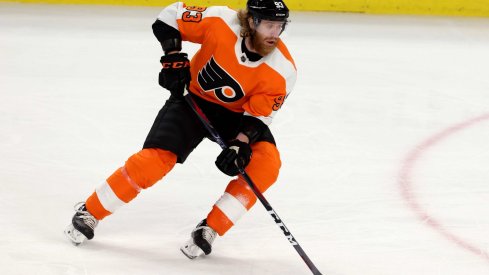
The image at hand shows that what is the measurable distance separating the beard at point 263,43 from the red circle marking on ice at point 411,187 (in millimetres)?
1073

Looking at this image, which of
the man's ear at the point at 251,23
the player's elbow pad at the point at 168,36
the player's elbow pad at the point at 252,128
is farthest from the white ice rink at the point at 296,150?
the man's ear at the point at 251,23

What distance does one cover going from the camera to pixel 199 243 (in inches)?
133

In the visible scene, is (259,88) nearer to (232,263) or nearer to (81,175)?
(232,263)

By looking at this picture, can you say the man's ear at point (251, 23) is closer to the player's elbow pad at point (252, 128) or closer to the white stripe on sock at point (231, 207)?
the player's elbow pad at point (252, 128)

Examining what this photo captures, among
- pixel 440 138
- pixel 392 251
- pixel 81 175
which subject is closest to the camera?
pixel 392 251

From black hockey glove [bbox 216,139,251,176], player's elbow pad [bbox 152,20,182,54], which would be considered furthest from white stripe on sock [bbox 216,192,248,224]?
player's elbow pad [bbox 152,20,182,54]

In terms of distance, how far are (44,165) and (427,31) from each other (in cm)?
315

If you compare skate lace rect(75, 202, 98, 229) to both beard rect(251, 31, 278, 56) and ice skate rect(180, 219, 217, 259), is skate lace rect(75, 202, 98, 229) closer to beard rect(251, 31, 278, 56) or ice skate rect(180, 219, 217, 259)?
ice skate rect(180, 219, 217, 259)

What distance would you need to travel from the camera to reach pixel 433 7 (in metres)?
6.50

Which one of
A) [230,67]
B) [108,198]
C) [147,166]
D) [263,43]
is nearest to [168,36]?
[230,67]

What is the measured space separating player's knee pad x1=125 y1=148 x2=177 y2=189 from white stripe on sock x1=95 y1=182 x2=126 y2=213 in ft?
0.36

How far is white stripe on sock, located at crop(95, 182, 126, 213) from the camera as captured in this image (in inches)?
133

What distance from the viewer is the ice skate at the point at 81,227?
3.42m

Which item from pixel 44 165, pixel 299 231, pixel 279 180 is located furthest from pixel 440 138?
pixel 44 165
